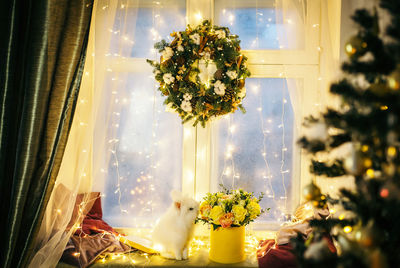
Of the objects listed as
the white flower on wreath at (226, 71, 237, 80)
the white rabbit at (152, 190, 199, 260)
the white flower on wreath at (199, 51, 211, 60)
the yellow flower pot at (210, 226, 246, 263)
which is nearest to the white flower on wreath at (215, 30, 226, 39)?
the white flower on wreath at (199, 51, 211, 60)

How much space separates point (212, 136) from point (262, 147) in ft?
1.19

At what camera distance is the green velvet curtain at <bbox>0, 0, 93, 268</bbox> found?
1.82 m

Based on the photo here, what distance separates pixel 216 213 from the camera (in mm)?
1836

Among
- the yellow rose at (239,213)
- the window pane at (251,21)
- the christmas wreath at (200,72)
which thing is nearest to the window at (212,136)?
the window pane at (251,21)

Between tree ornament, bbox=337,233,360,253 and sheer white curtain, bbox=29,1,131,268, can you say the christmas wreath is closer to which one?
sheer white curtain, bbox=29,1,131,268

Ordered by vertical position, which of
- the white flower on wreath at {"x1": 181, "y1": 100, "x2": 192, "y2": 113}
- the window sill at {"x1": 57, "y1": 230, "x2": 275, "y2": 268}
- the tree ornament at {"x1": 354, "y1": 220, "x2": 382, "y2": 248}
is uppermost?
the white flower on wreath at {"x1": 181, "y1": 100, "x2": 192, "y2": 113}

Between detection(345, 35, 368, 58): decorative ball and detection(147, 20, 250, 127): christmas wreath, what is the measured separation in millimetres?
990

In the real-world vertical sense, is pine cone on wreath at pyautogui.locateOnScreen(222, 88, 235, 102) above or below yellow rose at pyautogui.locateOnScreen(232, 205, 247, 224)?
above

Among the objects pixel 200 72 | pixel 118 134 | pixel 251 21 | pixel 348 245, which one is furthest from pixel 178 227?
pixel 251 21

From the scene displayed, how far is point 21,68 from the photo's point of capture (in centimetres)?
192

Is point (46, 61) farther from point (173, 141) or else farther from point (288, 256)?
point (288, 256)

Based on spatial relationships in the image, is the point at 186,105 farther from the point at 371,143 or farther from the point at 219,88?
the point at 371,143

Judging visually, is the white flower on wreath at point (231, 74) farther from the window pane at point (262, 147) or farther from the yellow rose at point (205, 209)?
the yellow rose at point (205, 209)

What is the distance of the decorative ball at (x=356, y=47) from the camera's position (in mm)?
979
